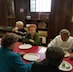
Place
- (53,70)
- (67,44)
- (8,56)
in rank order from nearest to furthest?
(53,70), (8,56), (67,44)

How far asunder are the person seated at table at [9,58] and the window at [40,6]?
3.51 meters

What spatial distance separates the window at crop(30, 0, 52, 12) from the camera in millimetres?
4809

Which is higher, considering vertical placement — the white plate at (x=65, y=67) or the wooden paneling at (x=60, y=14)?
the wooden paneling at (x=60, y=14)

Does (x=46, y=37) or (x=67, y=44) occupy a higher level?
(x=67, y=44)

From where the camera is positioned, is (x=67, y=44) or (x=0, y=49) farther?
(x=67, y=44)

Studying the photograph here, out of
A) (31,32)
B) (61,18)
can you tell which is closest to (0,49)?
(31,32)

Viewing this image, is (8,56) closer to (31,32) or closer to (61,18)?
(31,32)

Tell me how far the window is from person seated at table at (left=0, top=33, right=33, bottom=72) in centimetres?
351

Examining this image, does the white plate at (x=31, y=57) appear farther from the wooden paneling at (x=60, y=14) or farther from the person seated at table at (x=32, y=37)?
the wooden paneling at (x=60, y=14)

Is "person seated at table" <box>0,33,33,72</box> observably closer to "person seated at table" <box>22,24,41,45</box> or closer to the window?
"person seated at table" <box>22,24,41,45</box>

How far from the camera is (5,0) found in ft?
17.7

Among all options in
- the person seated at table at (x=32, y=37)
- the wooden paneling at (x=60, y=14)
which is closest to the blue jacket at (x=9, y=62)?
the person seated at table at (x=32, y=37)

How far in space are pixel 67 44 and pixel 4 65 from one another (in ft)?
4.62

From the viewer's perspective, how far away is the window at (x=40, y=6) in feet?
15.8
